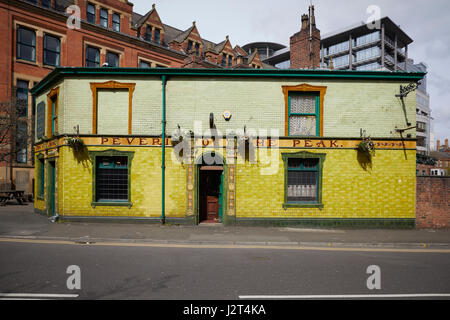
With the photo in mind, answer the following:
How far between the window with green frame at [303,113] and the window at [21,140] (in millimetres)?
21968

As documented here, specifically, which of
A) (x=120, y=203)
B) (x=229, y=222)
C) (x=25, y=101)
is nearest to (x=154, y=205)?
(x=120, y=203)

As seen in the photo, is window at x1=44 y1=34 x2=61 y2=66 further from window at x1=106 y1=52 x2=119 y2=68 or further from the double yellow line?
the double yellow line

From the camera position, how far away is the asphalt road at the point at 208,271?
214 inches

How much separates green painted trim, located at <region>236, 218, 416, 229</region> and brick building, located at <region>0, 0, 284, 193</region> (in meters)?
13.6

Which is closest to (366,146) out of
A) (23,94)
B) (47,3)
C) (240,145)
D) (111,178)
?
(240,145)

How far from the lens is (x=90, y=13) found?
27.9 m

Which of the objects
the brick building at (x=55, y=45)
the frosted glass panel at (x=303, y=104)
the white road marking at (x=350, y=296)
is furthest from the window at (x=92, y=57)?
the white road marking at (x=350, y=296)

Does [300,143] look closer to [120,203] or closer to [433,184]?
[433,184]

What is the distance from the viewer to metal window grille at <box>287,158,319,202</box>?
1270 cm

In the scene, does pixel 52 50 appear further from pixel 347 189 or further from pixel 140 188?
pixel 347 189

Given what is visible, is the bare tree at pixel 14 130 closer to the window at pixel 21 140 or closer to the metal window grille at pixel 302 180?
the window at pixel 21 140

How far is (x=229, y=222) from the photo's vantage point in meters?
12.3

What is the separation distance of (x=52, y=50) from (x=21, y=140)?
9.05 m

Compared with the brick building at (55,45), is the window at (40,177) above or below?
below
